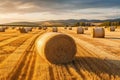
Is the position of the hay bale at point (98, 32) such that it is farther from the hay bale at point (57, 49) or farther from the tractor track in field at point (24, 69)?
the hay bale at point (57, 49)

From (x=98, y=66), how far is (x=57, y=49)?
1.92m

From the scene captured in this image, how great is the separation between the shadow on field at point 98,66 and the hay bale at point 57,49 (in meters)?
0.47

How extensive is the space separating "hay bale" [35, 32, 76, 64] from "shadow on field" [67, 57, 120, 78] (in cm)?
47

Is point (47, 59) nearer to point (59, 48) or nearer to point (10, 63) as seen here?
point (59, 48)

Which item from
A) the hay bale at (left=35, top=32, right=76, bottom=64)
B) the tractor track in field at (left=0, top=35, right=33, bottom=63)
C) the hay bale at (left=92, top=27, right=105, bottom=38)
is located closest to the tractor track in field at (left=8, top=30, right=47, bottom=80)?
the hay bale at (left=35, top=32, right=76, bottom=64)

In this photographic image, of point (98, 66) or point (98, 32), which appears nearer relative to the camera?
point (98, 66)

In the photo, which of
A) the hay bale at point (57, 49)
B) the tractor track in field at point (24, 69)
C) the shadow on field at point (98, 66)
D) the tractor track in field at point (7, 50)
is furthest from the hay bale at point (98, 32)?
the hay bale at point (57, 49)

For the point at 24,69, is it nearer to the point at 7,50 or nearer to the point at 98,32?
the point at 7,50

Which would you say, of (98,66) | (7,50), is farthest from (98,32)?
(98,66)

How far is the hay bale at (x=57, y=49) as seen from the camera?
11.3 m

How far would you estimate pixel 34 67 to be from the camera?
10.6 meters

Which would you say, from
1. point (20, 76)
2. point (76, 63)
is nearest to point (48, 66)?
point (76, 63)

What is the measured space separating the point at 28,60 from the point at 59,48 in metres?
1.70

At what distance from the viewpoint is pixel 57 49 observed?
11430mm
